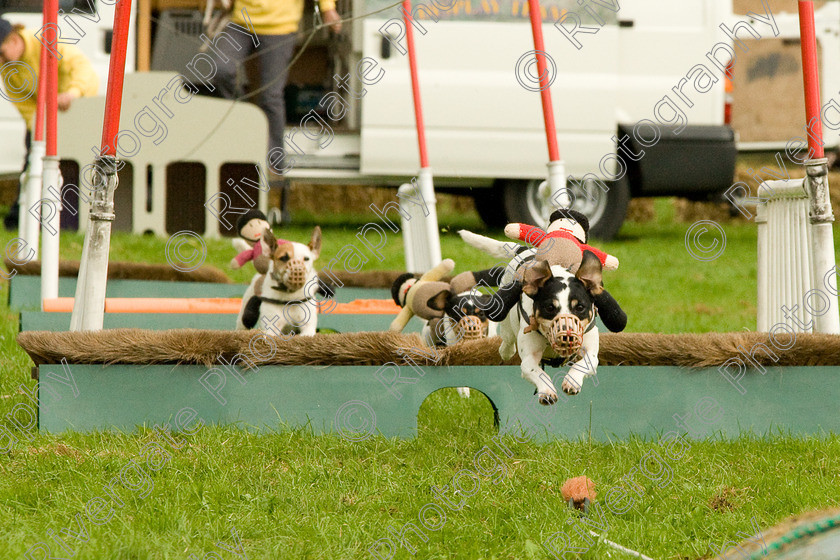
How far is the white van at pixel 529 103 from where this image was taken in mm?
6805

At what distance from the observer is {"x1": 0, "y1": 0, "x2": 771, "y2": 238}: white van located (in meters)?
6.80

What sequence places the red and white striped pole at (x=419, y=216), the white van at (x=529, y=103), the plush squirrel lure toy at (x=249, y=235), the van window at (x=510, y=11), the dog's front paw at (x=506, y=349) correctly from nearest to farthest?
the dog's front paw at (x=506, y=349), the plush squirrel lure toy at (x=249, y=235), the red and white striped pole at (x=419, y=216), the van window at (x=510, y=11), the white van at (x=529, y=103)

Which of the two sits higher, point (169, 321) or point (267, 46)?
point (267, 46)

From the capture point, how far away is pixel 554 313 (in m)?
1.54

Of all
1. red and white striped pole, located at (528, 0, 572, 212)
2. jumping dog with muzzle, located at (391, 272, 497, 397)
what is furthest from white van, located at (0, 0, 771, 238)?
jumping dog with muzzle, located at (391, 272, 497, 397)

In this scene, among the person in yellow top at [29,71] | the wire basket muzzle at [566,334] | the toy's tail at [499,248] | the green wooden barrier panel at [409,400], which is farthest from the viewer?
the person in yellow top at [29,71]

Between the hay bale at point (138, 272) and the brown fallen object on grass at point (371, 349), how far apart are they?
235cm

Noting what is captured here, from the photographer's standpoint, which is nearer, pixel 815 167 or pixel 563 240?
pixel 563 240

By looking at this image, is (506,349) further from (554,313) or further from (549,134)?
(549,134)

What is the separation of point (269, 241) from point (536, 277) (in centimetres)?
162

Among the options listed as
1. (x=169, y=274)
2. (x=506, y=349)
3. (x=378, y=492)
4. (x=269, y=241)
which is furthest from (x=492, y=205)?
(x=506, y=349)

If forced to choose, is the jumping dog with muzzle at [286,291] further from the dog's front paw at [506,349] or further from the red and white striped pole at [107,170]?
the dog's front paw at [506,349]

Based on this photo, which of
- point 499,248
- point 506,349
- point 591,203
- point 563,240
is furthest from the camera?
point 591,203
